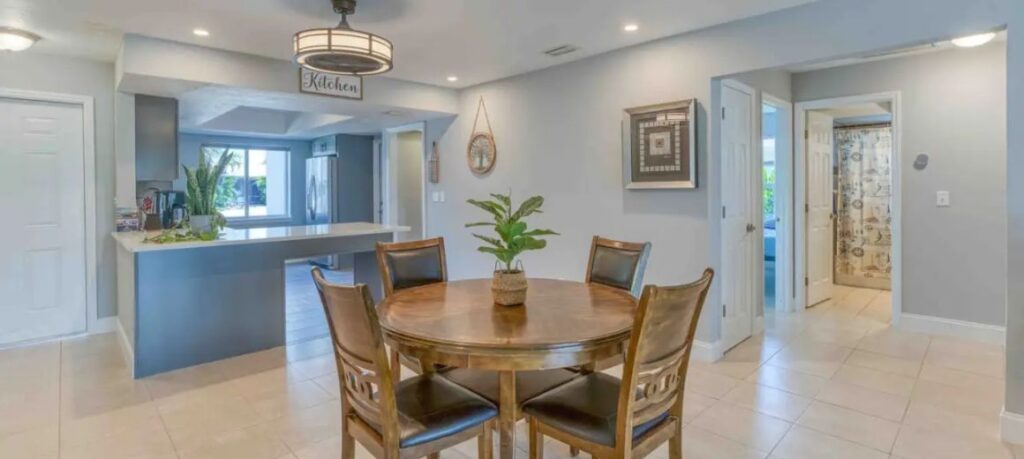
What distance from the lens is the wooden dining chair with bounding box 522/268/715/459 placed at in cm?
161

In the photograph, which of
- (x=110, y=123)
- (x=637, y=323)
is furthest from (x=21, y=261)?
(x=637, y=323)

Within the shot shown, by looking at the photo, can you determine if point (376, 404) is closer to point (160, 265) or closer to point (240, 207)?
point (160, 265)

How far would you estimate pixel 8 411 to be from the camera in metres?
2.85

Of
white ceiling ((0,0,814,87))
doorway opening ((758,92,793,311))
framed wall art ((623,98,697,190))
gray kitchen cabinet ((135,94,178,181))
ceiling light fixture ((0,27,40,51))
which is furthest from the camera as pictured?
doorway opening ((758,92,793,311))

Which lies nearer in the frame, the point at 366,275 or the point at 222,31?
the point at 222,31

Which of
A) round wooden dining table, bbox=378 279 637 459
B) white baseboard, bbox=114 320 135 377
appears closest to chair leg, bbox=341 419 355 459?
round wooden dining table, bbox=378 279 637 459

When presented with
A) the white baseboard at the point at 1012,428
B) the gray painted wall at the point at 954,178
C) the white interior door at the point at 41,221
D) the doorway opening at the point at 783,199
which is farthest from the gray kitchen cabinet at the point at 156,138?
the gray painted wall at the point at 954,178

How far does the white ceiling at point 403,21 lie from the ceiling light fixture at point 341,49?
0.42 meters

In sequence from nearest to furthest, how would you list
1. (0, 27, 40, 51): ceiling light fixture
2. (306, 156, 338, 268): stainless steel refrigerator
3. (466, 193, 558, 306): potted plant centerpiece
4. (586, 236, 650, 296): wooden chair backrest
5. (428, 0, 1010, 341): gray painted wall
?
1. (466, 193, 558, 306): potted plant centerpiece
2. (586, 236, 650, 296): wooden chair backrest
3. (428, 0, 1010, 341): gray painted wall
4. (0, 27, 40, 51): ceiling light fixture
5. (306, 156, 338, 268): stainless steel refrigerator

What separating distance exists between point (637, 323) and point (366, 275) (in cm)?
376

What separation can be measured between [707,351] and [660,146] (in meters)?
1.45

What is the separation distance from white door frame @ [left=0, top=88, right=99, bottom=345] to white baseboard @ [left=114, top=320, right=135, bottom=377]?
24 cm

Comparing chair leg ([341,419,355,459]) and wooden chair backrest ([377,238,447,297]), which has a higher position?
wooden chair backrest ([377,238,447,297])

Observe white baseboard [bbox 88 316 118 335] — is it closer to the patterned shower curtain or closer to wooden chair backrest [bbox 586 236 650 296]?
wooden chair backrest [bbox 586 236 650 296]
